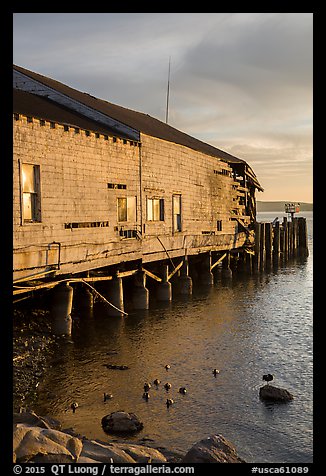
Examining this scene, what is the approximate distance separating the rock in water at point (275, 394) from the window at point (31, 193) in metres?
8.26

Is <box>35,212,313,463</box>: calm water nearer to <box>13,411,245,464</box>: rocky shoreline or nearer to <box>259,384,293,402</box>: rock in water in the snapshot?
<box>259,384,293,402</box>: rock in water

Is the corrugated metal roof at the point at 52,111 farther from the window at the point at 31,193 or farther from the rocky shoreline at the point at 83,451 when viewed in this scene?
the rocky shoreline at the point at 83,451

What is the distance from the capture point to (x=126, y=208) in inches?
849

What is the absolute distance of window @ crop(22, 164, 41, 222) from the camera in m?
15.5

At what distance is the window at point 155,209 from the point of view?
23688 mm

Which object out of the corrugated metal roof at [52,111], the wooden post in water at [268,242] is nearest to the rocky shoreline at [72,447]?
the corrugated metal roof at [52,111]

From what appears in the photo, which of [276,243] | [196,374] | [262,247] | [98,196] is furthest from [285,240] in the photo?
[196,374]

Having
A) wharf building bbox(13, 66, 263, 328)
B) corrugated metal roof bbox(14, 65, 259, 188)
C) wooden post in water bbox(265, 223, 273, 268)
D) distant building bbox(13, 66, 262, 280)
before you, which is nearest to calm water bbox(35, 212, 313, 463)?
wharf building bbox(13, 66, 263, 328)

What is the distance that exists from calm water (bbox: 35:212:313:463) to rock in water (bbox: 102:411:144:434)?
20 cm

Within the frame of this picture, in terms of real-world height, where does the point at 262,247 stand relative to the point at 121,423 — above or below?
above

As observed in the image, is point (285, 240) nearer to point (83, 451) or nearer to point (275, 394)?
point (275, 394)

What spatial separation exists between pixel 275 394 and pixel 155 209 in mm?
12721
